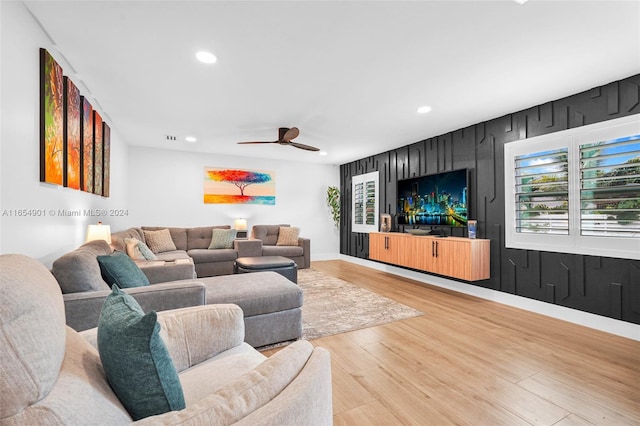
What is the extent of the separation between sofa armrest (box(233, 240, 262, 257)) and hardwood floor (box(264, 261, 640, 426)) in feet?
9.95

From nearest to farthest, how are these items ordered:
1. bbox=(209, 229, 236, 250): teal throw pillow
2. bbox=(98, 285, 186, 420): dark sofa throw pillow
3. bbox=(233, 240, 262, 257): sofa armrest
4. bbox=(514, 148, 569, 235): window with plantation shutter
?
bbox=(98, 285, 186, 420): dark sofa throw pillow, bbox=(514, 148, 569, 235): window with plantation shutter, bbox=(233, 240, 262, 257): sofa armrest, bbox=(209, 229, 236, 250): teal throw pillow

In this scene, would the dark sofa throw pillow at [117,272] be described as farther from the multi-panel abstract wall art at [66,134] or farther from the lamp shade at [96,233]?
the lamp shade at [96,233]

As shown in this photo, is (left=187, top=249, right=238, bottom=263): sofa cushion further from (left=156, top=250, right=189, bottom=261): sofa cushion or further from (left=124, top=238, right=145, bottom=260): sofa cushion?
(left=124, top=238, right=145, bottom=260): sofa cushion

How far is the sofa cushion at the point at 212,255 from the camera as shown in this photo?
498cm

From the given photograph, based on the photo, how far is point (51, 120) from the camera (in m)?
2.12

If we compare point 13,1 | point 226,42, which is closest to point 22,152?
point 13,1

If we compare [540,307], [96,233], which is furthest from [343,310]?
[96,233]

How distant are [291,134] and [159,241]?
3.01m

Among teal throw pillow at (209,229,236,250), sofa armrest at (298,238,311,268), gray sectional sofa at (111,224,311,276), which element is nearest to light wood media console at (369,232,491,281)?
sofa armrest at (298,238,311,268)

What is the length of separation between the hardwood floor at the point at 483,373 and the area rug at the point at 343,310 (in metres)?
0.15

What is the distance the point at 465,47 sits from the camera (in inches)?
88.8

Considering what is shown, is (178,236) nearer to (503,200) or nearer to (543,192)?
(503,200)

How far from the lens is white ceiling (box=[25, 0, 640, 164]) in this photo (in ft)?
6.20

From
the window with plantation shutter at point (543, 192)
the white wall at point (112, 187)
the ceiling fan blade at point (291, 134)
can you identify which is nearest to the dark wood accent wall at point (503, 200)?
the window with plantation shutter at point (543, 192)
